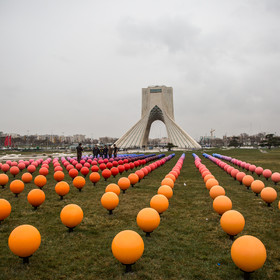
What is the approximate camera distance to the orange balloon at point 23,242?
429 centimetres

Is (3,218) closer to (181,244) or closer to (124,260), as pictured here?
(124,260)

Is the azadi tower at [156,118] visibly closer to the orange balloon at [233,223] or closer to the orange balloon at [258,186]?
the orange balloon at [258,186]

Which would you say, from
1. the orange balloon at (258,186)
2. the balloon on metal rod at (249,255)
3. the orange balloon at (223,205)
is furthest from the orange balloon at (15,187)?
the orange balloon at (258,186)

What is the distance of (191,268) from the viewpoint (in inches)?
169

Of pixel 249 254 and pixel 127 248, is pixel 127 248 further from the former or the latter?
pixel 249 254

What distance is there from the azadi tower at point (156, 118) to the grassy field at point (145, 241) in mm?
52437

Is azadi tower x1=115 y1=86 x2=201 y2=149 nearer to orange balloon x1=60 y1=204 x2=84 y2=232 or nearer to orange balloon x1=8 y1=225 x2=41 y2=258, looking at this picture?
orange balloon x1=60 y1=204 x2=84 y2=232

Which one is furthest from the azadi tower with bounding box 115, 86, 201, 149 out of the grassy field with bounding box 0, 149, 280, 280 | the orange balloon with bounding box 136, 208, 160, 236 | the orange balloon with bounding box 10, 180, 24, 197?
the orange balloon with bounding box 136, 208, 160, 236

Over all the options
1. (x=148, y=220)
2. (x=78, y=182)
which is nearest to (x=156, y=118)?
(x=78, y=182)

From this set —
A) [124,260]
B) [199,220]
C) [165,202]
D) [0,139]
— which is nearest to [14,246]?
[124,260]

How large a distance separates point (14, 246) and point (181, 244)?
11.1ft

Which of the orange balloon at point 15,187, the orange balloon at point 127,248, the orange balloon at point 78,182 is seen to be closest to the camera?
the orange balloon at point 127,248

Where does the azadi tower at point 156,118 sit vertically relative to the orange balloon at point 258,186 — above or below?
above

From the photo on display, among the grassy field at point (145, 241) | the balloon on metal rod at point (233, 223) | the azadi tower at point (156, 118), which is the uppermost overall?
the azadi tower at point (156, 118)
